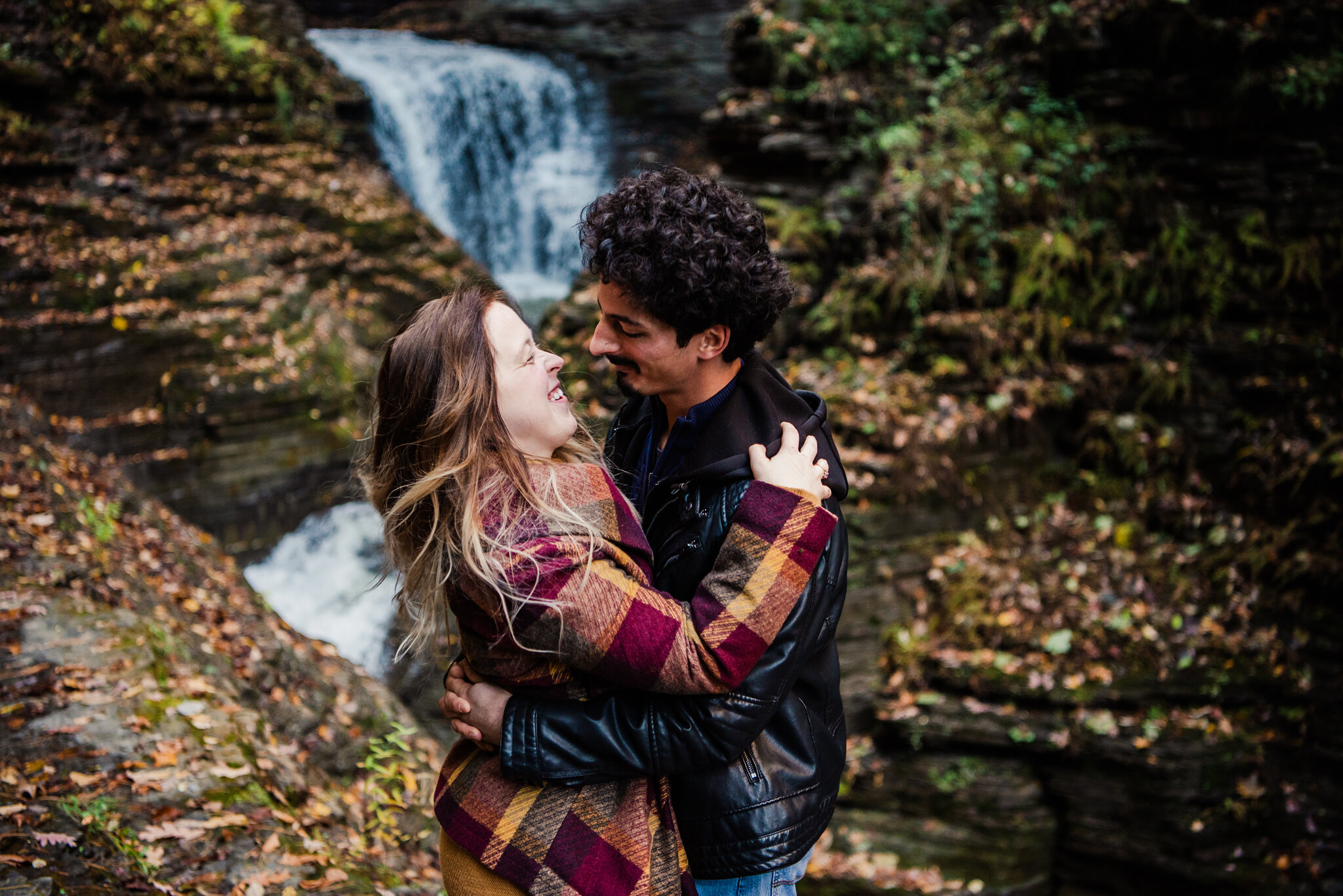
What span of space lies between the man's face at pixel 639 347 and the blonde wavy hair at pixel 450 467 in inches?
11.1

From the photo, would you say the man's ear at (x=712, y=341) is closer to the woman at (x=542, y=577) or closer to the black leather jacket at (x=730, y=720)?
the black leather jacket at (x=730, y=720)

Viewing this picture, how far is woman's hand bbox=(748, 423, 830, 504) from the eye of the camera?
1.87 m

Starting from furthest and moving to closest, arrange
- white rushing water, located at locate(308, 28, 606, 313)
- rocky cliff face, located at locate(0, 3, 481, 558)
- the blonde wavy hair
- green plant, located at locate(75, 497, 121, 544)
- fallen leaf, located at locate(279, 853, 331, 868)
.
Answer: white rushing water, located at locate(308, 28, 606, 313)
rocky cliff face, located at locate(0, 3, 481, 558)
green plant, located at locate(75, 497, 121, 544)
fallen leaf, located at locate(279, 853, 331, 868)
the blonde wavy hair

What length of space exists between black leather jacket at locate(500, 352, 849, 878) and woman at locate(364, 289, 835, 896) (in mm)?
68

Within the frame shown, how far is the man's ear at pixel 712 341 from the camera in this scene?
2.02 m

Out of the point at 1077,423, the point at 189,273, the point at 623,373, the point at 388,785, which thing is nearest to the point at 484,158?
the point at 189,273

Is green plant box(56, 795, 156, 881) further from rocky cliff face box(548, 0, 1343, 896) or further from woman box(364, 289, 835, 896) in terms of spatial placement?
rocky cliff face box(548, 0, 1343, 896)

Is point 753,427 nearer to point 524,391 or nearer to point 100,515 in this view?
point 524,391

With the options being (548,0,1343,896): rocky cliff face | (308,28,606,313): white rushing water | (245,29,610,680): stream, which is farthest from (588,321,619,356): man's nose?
(308,28,606,313): white rushing water

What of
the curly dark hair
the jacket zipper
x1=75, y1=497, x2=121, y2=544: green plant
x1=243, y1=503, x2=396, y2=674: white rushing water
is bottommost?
x1=243, y1=503, x2=396, y2=674: white rushing water

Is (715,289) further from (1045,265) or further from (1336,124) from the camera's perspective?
(1336,124)

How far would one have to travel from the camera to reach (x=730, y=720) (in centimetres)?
177

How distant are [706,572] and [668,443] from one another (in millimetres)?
434

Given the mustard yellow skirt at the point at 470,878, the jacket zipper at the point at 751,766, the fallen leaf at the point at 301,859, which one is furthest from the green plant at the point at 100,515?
the jacket zipper at the point at 751,766
